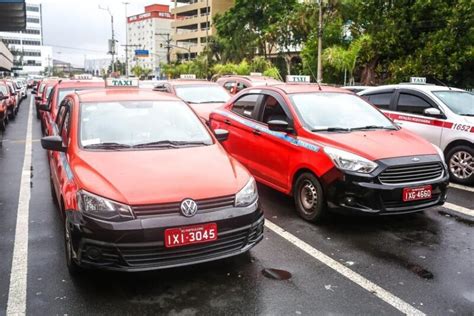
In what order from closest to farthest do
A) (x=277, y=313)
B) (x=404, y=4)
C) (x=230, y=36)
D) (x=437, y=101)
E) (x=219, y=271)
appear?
(x=277, y=313) < (x=219, y=271) < (x=437, y=101) < (x=404, y=4) < (x=230, y=36)

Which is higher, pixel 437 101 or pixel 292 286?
pixel 437 101

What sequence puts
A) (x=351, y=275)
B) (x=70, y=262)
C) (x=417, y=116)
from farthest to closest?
(x=417, y=116), (x=351, y=275), (x=70, y=262)

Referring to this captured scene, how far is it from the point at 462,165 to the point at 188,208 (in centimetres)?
588

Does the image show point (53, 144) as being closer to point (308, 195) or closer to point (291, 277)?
point (291, 277)

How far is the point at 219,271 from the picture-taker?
4.34 meters

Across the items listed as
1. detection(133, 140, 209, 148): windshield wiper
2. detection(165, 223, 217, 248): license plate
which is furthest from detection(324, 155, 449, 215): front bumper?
detection(165, 223, 217, 248): license plate

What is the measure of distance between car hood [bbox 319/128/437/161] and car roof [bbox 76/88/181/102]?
2.06 meters

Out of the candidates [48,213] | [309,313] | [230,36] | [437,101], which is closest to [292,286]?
[309,313]

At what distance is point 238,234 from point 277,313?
2.39 feet

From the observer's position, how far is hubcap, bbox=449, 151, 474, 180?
7754 mm

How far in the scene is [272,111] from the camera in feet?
21.9

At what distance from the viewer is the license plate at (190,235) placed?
3658mm

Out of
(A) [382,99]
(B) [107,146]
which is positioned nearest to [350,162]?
(B) [107,146]

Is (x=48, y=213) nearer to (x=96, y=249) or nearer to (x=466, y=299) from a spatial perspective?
(x=96, y=249)
